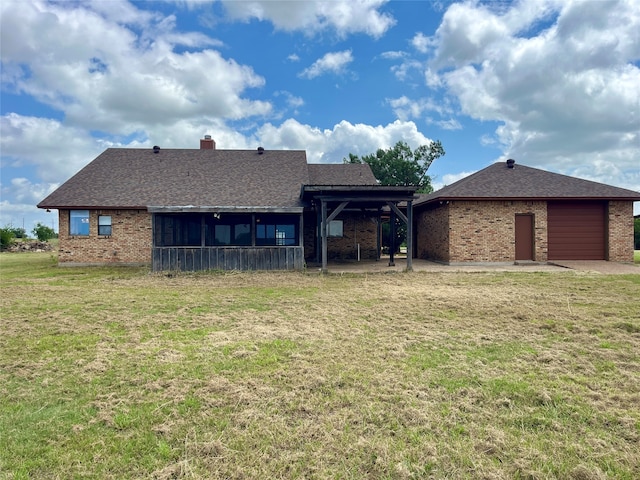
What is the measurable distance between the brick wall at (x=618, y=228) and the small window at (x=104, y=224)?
21909mm

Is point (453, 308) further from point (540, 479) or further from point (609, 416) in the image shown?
point (540, 479)

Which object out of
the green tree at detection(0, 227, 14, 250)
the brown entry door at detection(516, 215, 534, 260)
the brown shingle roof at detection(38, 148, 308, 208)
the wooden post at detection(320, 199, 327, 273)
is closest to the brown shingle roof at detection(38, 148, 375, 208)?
the brown shingle roof at detection(38, 148, 308, 208)

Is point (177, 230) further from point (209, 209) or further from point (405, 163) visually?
point (405, 163)

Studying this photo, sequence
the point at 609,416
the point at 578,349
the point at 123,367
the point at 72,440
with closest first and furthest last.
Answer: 1. the point at 72,440
2. the point at 609,416
3. the point at 123,367
4. the point at 578,349

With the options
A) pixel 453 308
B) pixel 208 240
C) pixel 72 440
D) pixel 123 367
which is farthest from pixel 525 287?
pixel 208 240

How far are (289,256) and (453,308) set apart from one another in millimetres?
7711

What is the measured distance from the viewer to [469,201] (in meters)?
15.2

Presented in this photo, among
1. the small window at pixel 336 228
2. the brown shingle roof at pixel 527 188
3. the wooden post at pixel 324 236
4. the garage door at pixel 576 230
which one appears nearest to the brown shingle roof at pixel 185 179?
the small window at pixel 336 228

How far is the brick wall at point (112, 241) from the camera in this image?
16172 millimetres

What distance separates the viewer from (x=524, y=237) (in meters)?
15.5

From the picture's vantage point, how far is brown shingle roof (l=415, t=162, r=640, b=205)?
15008 mm

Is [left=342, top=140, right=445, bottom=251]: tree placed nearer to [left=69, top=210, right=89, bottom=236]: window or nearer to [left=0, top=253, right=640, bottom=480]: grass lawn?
[left=69, top=210, right=89, bottom=236]: window

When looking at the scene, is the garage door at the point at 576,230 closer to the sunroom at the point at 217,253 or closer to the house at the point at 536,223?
the house at the point at 536,223

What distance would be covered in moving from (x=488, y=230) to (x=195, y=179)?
13919mm
